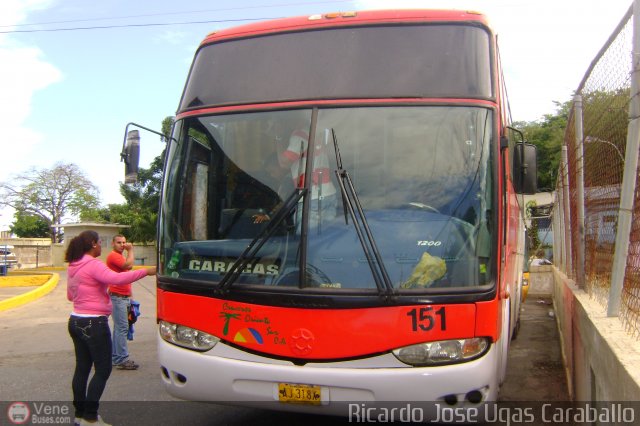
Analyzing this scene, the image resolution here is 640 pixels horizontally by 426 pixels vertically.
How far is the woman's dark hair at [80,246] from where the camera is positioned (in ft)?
15.6

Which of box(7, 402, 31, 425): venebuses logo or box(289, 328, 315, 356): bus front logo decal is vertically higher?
box(289, 328, 315, 356): bus front logo decal

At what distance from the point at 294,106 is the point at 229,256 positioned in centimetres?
114

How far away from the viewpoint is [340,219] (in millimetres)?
3756

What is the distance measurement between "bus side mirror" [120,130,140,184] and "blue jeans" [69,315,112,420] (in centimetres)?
121

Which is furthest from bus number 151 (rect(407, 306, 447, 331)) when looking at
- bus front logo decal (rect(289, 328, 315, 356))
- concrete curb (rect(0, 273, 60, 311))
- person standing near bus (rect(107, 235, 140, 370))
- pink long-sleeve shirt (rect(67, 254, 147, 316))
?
concrete curb (rect(0, 273, 60, 311))

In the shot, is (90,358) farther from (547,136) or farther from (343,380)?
(547,136)

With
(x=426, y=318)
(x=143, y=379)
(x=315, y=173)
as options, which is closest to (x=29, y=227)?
(x=143, y=379)

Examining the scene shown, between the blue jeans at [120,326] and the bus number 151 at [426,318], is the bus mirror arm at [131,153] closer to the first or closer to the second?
the blue jeans at [120,326]

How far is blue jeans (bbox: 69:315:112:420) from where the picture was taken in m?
4.57

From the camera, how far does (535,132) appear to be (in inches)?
1451

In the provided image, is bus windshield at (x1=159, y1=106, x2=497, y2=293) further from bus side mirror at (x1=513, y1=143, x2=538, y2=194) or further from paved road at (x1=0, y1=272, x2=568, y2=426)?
paved road at (x1=0, y1=272, x2=568, y2=426)

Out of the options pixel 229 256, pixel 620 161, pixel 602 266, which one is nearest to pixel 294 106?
pixel 229 256

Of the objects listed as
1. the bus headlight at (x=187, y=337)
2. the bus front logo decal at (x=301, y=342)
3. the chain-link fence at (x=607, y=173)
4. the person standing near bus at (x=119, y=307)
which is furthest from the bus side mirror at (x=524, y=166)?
the person standing near bus at (x=119, y=307)

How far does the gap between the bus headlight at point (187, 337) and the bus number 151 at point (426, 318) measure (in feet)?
4.31
